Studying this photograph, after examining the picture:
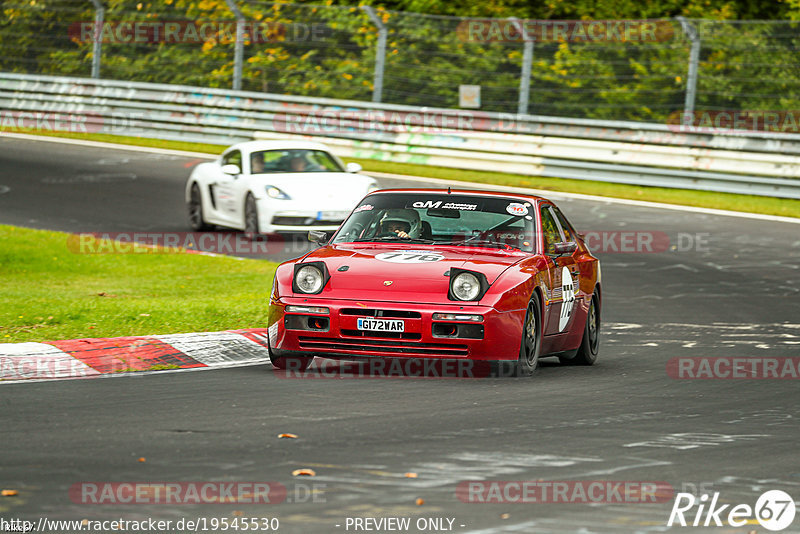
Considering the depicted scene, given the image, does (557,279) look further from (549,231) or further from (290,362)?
(290,362)

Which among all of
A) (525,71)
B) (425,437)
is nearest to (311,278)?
(425,437)

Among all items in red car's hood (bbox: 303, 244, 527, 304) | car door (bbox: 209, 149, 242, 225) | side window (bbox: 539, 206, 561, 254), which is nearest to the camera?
red car's hood (bbox: 303, 244, 527, 304)

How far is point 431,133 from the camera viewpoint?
2561 cm

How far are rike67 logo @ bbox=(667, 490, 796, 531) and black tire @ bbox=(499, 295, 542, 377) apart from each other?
3.35 m

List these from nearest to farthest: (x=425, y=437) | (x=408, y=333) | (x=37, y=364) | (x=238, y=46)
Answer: (x=425, y=437) < (x=408, y=333) < (x=37, y=364) < (x=238, y=46)

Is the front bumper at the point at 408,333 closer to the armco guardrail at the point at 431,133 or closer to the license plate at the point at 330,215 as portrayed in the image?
the license plate at the point at 330,215

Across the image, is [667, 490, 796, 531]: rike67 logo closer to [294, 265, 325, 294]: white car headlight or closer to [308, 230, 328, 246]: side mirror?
[294, 265, 325, 294]: white car headlight

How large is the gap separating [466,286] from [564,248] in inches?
51.5

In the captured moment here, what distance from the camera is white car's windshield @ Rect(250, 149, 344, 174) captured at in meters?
18.6

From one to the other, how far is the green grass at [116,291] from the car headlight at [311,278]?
1887mm

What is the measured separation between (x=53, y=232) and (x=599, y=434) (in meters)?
12.2

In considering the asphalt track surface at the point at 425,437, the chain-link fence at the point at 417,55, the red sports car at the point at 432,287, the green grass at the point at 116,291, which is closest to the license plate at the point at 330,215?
the green grass at the point at 116,291

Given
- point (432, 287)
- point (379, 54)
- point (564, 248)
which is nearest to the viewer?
point (432, 287)

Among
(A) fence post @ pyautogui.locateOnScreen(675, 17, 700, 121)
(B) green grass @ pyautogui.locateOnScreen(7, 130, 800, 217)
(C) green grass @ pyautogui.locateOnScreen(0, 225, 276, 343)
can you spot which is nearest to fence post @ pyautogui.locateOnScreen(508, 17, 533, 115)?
(B) green grass @ pyautogui.locateOnScreen(7, 130, 800, 217)
